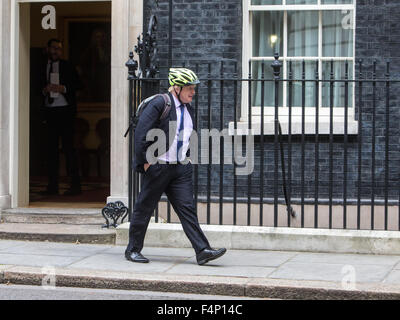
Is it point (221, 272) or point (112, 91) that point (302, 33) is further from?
point (221, 272)

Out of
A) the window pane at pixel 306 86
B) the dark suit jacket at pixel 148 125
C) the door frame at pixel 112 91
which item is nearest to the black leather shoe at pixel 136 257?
the dark suit jacket at pixel 148 125

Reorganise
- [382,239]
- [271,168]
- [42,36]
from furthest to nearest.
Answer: [42,36], [271,168], [382,239]

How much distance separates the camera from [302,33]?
35.3 feet

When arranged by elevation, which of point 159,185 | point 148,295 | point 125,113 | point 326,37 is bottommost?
point 148,295

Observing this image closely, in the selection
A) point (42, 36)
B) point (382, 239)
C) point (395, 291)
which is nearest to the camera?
point (395, 291)

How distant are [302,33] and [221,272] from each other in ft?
13.3

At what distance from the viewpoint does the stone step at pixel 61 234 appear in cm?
968

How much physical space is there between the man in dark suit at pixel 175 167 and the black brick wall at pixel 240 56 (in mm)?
2264

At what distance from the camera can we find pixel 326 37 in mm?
10711

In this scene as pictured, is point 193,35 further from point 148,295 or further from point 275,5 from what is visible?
point 148,295

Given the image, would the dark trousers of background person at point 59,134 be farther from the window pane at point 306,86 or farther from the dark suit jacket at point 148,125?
the dark suit jacket at point 148,125

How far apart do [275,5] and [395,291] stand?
485 centimetres

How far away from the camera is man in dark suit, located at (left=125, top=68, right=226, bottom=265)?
8062 mm
